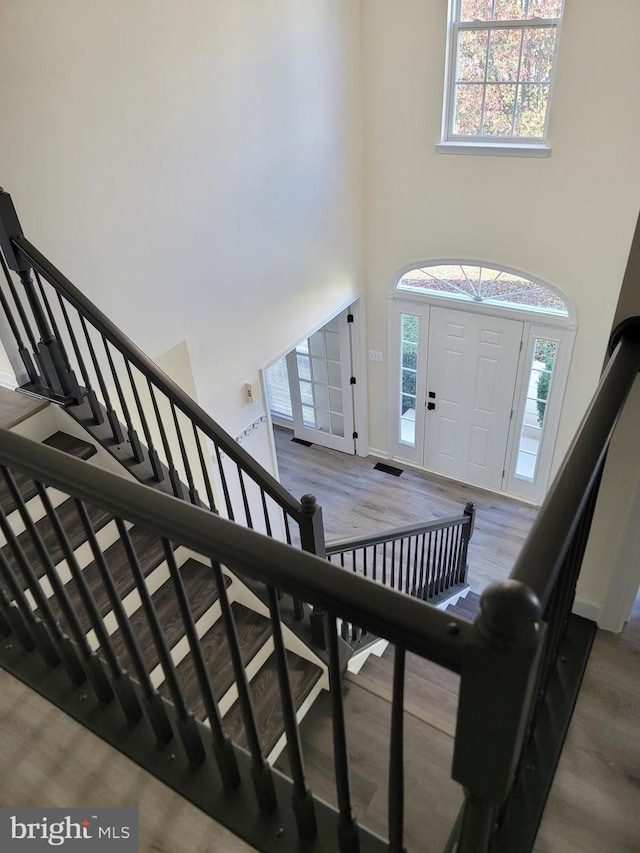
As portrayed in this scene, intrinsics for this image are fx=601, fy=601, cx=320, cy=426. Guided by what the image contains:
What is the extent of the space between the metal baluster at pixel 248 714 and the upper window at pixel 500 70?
5175 millimetres

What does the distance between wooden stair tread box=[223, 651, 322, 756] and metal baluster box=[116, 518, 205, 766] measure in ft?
3.96

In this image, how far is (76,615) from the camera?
1.52 metres

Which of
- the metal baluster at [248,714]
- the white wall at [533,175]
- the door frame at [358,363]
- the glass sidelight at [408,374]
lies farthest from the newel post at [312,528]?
the glass sidelight at [408,374]

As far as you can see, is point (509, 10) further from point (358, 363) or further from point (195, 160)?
point (358, 363)

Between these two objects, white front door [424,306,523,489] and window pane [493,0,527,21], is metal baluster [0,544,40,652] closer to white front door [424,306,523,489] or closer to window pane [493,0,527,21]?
white front door [424,306,523,489]

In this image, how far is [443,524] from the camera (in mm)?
4285

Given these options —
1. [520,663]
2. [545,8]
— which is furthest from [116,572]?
[545,8]

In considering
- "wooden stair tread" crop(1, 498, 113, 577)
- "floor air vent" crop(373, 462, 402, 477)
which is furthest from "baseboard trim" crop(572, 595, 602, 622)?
"floor air vent" crop(373, 462, 402, 477)

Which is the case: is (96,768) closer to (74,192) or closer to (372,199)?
(74,192)

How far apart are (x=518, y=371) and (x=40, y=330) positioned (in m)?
4.57

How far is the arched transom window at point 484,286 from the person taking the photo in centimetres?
568

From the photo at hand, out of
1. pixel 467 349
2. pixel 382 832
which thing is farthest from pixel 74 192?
pixel 467 349

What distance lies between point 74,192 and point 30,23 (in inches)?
31.5

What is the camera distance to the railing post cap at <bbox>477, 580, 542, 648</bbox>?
65 cm
